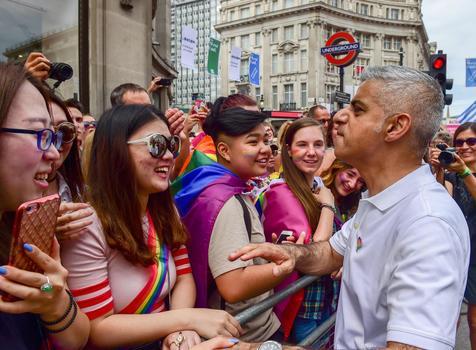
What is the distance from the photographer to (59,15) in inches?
350

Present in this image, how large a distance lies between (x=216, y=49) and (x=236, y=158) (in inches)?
533

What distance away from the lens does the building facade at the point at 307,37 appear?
6153 centimetres

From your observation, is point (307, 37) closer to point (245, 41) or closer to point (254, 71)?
point (245, 41)

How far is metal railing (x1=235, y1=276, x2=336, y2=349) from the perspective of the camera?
2.22 m

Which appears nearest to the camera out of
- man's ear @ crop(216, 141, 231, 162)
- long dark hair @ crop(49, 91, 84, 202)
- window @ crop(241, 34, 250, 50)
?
long dark hair @ crop(49, 91, 84, 202)

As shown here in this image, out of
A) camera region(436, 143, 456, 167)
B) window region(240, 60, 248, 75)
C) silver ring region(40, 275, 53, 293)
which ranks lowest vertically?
silver ring region(40, 275, 53, 293)

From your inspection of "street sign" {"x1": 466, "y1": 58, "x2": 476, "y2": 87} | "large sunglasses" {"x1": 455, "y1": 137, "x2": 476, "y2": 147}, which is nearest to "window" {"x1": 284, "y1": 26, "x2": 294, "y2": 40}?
"street sign" {"x1": 466, "y1": 58, "x2": 476, "y2": 87}

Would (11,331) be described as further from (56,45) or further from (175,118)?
(56,45)

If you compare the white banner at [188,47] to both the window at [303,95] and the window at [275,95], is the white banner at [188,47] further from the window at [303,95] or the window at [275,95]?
the window at [275,95]

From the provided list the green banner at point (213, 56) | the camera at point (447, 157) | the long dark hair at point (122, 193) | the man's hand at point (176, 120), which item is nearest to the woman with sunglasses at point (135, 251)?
the long dark hair at point (122, 193)

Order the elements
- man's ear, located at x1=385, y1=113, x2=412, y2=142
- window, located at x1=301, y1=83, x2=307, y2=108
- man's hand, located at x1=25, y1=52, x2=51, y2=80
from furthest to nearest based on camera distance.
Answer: window, located at x1=301, y1=83, x2=307, y2=108, man's hand, located at x1=25, y1=52, x2=51, y2=80, man's ear, located at x1=385, y1=113, x2=412, y2=142

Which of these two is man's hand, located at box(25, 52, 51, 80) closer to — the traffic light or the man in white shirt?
the man in white shirt

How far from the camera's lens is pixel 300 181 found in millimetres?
3576

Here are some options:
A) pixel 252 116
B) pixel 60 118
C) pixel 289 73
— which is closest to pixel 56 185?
pixel 60 118
